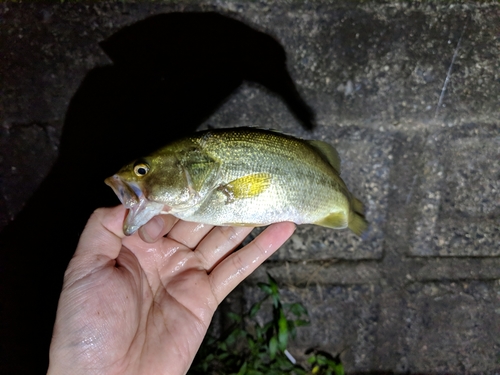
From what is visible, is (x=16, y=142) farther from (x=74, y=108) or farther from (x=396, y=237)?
(x=396, y=237)

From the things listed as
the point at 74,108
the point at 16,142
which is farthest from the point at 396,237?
the point at 16,142

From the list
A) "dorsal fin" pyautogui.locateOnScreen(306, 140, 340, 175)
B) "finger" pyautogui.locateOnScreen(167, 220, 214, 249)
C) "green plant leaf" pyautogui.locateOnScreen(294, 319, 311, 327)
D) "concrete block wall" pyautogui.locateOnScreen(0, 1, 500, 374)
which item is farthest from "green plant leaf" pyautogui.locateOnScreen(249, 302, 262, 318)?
"dorsal fin" pyautogui.locateOnScreen(306, 140, 340, 175)

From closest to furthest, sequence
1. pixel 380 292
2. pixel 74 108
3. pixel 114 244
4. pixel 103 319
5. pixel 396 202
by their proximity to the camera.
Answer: pixel 103 319 → pixel 114 244 → pixel 74 108 → pixel 396 202 → pixel 380 292

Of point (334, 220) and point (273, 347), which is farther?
point (273, 347)

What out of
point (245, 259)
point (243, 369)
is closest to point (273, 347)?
point (243, 369)

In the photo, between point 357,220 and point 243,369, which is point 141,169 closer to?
point 357,220

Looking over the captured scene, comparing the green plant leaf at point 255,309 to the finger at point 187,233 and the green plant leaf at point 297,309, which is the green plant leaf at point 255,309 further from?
the finger at point 187,233

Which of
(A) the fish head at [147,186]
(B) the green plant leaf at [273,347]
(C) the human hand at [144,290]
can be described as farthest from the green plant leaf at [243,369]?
(A) the fish head at [147,186]
